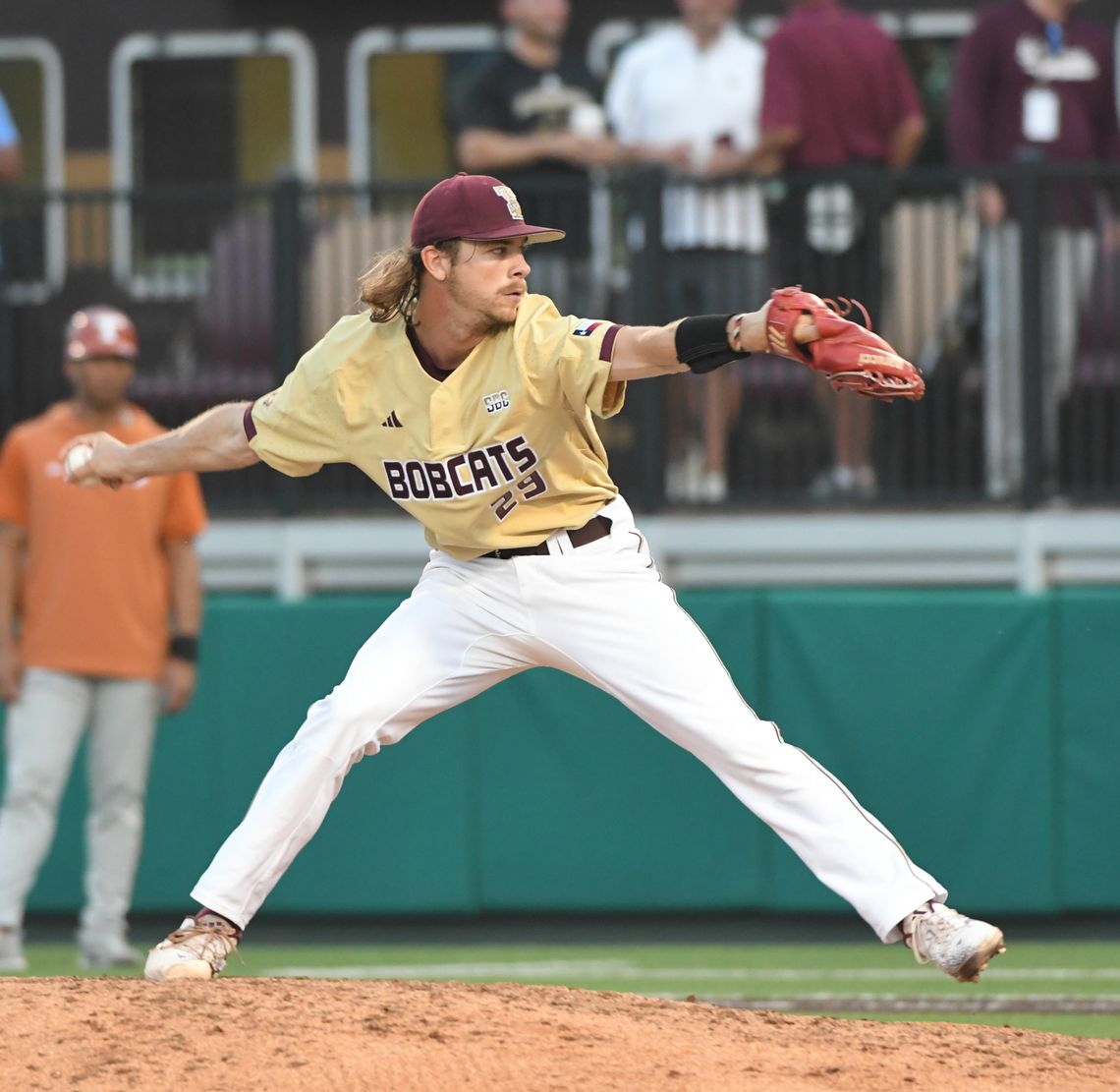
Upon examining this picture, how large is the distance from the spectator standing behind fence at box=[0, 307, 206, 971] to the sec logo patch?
368cm

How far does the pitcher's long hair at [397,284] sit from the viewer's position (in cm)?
604

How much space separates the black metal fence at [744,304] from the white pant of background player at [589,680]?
3979mm

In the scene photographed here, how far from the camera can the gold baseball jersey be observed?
5805 mm

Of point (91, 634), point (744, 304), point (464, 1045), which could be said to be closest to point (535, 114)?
point (744, 304)

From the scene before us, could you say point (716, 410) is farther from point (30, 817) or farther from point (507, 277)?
point (507, 277)

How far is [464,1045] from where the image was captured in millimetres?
5211

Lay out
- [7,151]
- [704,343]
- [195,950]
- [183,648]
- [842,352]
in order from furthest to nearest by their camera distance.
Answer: [7,151] → [183,648] → [195,950] → [704,343] → [842,352]

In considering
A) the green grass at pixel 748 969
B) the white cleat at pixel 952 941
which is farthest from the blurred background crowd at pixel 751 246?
the white cleat at pixel 952 941

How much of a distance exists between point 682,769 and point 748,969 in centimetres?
137

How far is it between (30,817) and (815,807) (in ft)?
14.2

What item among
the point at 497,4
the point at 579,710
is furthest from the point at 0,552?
the point at 497,4

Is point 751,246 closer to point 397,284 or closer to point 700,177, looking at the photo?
point 700,177

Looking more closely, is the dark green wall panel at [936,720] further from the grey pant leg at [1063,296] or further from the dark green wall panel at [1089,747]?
the grey pant leg at [1063,296]

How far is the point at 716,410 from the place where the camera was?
1005 cm
